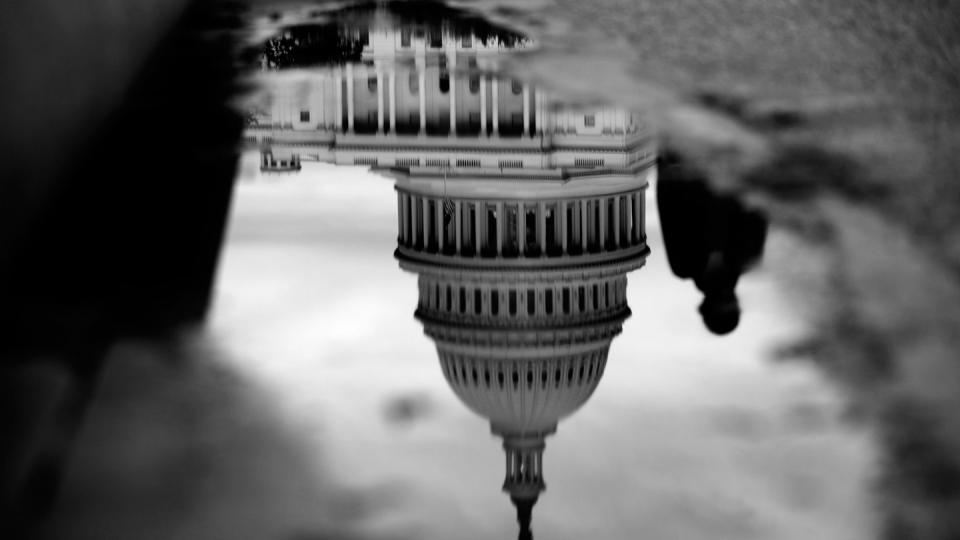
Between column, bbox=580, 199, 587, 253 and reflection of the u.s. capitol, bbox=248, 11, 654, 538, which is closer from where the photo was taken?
reflection of the u.s. capitol, bbox=248, 11, 654, 538

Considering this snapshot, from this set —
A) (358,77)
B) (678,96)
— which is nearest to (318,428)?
(678,96)

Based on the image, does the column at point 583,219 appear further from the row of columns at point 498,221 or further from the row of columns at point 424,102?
the row of columns at point 424,102

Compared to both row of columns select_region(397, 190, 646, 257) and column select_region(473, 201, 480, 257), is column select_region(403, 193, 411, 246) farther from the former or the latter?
column select_region(473, 201, 480, 257)

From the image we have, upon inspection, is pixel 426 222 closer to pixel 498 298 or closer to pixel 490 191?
pixel 498 298

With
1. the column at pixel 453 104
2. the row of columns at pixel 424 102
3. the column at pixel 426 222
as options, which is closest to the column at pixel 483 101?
the row of columns at pixel 424 102

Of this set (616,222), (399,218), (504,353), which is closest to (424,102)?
(504,353)

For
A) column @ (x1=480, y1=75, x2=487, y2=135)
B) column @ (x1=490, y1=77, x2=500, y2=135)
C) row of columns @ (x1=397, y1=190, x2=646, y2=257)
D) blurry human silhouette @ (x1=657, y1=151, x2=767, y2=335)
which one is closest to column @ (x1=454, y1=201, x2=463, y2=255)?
row of columns @ (x1=397, y1=190, x2=646, y2=257)
